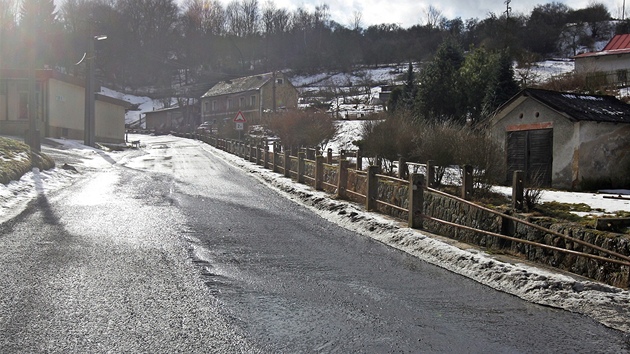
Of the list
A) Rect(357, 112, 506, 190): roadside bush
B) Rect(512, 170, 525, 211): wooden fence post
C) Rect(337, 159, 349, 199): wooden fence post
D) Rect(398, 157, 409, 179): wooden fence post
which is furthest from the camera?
Rect(398, 157, 409, 179): wooden fence post

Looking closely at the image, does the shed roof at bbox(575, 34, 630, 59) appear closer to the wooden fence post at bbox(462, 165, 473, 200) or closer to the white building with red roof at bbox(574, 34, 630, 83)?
the white building with red roof at bbox(574, 34, 630, 83)

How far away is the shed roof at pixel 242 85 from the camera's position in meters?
75.9

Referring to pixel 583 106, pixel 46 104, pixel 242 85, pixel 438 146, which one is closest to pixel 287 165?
pixel 438 146

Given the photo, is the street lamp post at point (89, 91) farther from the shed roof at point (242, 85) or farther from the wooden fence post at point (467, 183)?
the shed roof at point (242, 85)

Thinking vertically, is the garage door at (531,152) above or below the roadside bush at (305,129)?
below

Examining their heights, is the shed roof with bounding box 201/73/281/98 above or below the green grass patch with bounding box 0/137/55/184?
above

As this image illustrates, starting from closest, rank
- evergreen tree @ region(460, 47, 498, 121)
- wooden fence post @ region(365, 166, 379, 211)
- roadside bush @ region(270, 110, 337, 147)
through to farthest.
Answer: wooden fence post @ region(365, 166, 379, 211) < roadside bush @ region(270, 110, 337, 147) < evergreen tree @ region(460, 47, 498, 121)

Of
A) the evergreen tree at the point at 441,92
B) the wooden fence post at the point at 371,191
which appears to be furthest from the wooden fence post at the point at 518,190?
the evergreen tree at the point at 441,92

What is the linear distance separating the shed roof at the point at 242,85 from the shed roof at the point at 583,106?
55.8 meters

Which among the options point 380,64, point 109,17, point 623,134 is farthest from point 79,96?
point 380,64

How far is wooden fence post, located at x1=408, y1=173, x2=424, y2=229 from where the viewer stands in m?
11.0

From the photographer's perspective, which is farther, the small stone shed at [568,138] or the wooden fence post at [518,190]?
the small stone shed at [568,138]

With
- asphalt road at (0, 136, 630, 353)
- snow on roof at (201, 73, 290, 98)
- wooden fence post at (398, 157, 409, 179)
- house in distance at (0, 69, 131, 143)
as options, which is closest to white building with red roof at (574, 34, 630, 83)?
wooden fence post at (398, 157, 409, 179)

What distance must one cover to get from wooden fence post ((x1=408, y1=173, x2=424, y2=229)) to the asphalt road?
1163 millimetres
